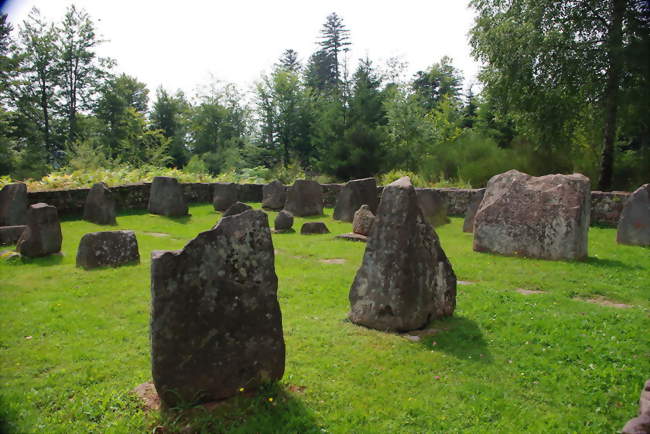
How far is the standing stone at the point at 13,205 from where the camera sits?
41.0ft

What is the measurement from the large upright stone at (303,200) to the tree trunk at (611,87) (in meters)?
11.3

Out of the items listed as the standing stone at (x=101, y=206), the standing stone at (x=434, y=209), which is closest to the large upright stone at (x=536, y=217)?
the standing stone at (x=434, y=209)

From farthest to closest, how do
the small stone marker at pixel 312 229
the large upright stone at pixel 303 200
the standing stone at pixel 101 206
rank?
the large upright stone at pixel 303 200 → the standing stone at pixel 101 206 → the small stone marker at pixel 312 229

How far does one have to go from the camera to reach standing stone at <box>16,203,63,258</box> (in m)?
9.65

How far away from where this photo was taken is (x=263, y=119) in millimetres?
45500

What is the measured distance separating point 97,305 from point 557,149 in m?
20.4

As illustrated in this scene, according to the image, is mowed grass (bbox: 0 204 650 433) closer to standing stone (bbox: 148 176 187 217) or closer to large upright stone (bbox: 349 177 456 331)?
large upright stone (bbox: 349 177 456 331)

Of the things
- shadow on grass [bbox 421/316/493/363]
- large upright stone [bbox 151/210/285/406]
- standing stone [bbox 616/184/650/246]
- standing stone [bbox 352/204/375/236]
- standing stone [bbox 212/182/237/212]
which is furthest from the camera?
standing stone [bbox 212/182/237/212]

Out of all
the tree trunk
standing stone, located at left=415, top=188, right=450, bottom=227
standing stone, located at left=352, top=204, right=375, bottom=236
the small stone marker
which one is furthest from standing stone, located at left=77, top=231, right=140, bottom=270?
the tree trunk

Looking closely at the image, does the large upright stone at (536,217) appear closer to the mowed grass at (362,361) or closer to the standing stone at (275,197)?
the mowed grass at (362,361)

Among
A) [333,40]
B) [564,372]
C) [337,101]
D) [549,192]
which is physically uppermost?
[333,40]

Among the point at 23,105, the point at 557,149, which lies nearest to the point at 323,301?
the point at 557,149

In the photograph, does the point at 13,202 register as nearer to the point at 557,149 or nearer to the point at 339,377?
the point at 339,377

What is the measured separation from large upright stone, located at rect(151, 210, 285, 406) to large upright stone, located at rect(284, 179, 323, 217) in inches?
557
